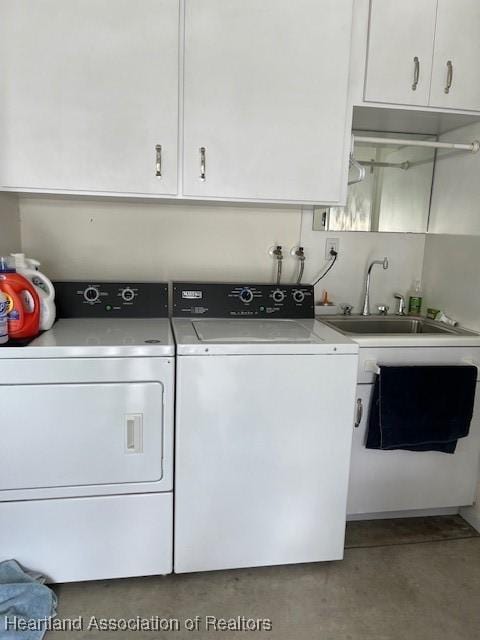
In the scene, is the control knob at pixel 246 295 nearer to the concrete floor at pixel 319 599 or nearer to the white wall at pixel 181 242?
the white wall at pixel 181 242

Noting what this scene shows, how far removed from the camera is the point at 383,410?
78.2 inches

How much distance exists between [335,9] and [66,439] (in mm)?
1913

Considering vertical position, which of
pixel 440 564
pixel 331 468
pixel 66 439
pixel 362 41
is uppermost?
pixel 362 41

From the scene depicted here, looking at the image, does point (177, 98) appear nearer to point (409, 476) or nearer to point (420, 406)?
point (420, 406)

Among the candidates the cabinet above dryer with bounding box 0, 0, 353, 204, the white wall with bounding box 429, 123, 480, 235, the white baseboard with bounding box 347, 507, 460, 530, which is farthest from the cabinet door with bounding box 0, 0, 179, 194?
the white baseboard with bounding box 347, 507, 460, 530

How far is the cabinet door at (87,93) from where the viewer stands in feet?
5.60

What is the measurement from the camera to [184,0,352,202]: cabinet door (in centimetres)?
182

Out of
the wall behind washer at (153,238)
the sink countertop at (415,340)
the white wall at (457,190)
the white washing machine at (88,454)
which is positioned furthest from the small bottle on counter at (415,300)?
the white washing machine at (88,454)

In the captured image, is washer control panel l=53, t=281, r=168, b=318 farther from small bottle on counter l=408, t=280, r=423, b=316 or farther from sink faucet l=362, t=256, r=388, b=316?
small bottle on counter l=408, t=280, r=423, b=316

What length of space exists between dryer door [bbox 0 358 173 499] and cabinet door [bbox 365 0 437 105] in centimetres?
146

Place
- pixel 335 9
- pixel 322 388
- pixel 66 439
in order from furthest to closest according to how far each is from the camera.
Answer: pixel 335 9 → pixel 322 388 → pixel 66 439

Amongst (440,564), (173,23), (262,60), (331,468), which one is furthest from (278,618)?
(173,23)

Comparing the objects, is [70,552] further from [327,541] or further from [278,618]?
[327,541]

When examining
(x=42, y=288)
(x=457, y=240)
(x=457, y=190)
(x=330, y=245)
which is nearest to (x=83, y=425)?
(x=42, y=288)
